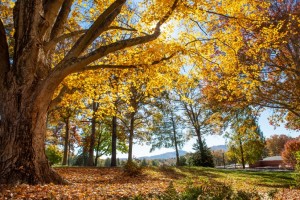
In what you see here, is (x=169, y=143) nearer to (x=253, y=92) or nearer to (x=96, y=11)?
(x=253, y=92)

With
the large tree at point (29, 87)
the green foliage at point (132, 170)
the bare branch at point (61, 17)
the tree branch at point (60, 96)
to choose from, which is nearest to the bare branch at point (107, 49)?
the large tree at point (29, 87)

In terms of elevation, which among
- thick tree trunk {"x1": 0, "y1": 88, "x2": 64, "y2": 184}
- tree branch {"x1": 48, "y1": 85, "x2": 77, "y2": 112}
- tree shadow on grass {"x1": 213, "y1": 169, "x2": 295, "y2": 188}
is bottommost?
tree shadow on grass {"x1": 213, "y1": 169, "x2": 295, "y2": 188}

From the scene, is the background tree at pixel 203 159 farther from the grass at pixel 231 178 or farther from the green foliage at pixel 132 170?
the green foliage at pixel 132 170

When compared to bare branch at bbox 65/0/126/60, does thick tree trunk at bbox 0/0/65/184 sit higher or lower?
lower

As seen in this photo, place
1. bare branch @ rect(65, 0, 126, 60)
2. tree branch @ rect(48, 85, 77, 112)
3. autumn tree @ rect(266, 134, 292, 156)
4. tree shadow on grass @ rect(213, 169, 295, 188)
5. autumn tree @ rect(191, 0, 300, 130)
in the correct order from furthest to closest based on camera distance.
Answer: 1. autumn tree @ rect(266, 134, 292, 156)
2. tree shadow on grass @ rect(213, 169, 295, 188)
3. autumn tree @ rect(191, 0, 300, 130)
4. tree branch @ rect(48, 85, 77, 112)
5. bare branch @ rect(65, 0, 126, 60)

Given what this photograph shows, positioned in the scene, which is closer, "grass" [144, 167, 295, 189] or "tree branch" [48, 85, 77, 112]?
"tree branch" [48, 85, 77, 112]

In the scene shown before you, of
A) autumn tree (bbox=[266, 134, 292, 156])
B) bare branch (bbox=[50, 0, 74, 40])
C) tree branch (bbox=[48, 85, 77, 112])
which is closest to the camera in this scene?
bare branch (bbox=[50, 0, 74, 40])

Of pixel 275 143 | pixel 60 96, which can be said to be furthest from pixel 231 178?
pixel 275 143

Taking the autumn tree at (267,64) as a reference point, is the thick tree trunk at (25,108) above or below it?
below

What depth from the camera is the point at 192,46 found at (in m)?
8.29

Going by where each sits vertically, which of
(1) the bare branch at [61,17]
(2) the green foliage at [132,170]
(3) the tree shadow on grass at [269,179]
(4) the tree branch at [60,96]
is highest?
(1) the bare branch at [61,17]

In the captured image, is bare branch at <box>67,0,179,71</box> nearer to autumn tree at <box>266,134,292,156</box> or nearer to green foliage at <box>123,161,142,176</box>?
green foliage at <box>123,161,142,176</box>

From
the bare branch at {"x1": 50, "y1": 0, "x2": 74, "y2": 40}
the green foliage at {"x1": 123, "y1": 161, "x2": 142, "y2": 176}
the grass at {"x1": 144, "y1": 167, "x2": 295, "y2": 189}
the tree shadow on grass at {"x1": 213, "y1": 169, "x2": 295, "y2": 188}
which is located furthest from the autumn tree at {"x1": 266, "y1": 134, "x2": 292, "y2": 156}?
the bare branch at {"x1": 50, "y1": 0, "x2": 74, "y2": 40}

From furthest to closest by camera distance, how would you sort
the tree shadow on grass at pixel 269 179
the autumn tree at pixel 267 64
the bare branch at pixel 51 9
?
the tree shadow on grass at pixel 269 179, the autumn tree at pixel 267 64, the bare branch at pixel 51 9
